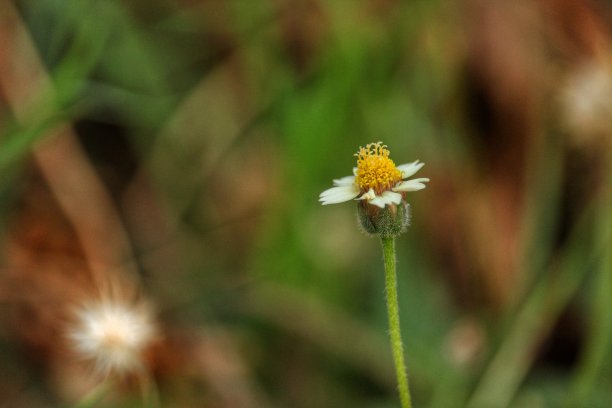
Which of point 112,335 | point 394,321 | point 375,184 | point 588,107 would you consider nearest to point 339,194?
point 375,184

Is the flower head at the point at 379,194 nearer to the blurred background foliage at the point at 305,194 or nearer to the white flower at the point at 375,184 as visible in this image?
the white flower at the point at 375,184

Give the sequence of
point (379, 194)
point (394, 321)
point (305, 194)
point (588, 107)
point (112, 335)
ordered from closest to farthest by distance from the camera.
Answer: point (394, 321) → point (379, 194) → point (112, 335) → point (305, 194) → point (588, 107)

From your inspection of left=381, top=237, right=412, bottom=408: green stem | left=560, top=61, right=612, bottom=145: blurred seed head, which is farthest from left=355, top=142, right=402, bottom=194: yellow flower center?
left=560, top=61, right=612, bottom=145: blurred seed head

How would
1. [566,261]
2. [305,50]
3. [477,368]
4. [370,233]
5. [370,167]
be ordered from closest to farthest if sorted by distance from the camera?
[370,233] < [370,167] < [477,368] < [566,261] < [305,50]

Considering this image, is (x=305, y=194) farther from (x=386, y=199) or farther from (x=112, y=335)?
(x=386, y=199)

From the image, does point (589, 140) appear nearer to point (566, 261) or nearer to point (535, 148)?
point (535, 148)

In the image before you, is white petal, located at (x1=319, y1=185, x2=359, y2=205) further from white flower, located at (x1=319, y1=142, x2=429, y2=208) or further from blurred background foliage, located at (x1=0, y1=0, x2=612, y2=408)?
blurred background foliage, located at (x1=0, y1=0, x2=612, y2=408)

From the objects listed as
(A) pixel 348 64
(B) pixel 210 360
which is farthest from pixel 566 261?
(B) pixel 210 360
